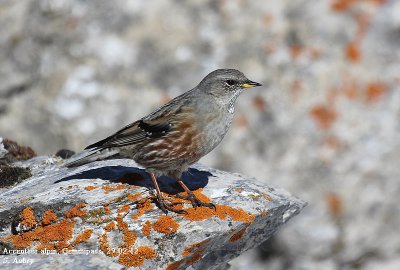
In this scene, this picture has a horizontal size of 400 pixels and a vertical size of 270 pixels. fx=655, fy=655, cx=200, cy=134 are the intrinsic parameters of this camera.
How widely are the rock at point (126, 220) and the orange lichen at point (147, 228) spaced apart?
13 mm

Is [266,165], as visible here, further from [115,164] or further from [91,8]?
[91,8]

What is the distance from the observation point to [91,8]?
1574 centimetres

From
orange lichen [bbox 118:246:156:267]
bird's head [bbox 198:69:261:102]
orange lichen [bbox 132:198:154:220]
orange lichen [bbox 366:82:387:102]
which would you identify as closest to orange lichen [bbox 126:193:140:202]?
orange lichen [bbox 132:198:154:220]

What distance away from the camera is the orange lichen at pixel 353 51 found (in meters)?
14.6

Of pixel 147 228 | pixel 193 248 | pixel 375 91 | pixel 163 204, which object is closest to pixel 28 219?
pixel 147 228

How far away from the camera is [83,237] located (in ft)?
26.4

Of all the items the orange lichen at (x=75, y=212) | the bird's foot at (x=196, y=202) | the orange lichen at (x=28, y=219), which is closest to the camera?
the orange lichen at (x=28, y=219)

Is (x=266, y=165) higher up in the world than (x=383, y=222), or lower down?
higher up

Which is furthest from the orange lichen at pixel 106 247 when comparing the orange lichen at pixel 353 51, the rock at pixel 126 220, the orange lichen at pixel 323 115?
the orange lichen at pixel 353 51

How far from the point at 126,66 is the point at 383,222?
6676mm

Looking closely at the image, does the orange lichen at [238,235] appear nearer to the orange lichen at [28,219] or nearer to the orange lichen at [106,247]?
the orange lichen at [106,247]

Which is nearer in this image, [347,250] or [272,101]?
[347,250]

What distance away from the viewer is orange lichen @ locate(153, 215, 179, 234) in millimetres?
8266

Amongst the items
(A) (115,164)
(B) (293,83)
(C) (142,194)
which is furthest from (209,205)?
(B) (293,83)
